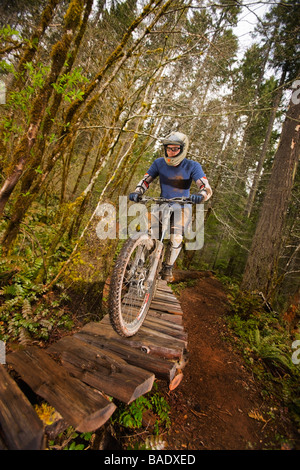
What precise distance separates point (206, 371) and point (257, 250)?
557 centimetres

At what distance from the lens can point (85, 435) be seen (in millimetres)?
2182

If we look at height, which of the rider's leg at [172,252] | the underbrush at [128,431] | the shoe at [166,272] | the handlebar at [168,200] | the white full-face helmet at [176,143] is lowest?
the underbrush at [128,431]

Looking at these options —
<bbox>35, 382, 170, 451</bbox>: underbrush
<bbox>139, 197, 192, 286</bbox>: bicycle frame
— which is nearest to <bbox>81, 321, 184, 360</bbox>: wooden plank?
<bbox>35, 382, 170, 451</bbox>: underbrush

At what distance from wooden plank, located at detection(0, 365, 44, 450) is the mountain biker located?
8.89 ft

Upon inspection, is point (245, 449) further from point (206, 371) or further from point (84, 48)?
point (84, 48)

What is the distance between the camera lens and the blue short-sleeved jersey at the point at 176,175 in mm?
3797

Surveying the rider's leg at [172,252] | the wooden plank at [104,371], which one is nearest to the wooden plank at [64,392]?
the wooden plank at [104,371]

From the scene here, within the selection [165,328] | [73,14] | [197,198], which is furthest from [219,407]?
[73,14]

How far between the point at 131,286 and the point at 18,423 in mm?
1790

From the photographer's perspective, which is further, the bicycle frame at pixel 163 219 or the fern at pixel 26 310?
the fern at pixel 26 310

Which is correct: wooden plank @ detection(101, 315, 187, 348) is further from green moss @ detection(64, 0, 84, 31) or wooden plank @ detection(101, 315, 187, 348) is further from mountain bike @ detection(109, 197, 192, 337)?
green moss @ detection(64, 0, 84, 31)

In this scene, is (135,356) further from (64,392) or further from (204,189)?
(204,189)

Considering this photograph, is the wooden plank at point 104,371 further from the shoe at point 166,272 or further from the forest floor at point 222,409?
the shoe at point 166,272

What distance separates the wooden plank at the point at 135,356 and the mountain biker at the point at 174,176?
1.82 m
